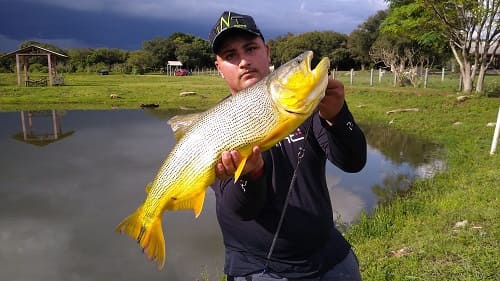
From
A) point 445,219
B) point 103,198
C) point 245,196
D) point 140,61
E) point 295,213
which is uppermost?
point 140,61

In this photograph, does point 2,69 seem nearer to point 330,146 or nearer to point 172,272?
point 172,272

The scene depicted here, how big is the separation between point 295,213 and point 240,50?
3.40 ft

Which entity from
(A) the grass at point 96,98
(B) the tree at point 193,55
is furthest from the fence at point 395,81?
(B) the tree at point 193,55

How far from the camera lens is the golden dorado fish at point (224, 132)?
2.02 metres

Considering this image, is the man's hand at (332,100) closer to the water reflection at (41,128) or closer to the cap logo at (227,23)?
the cap logo at (227,23)

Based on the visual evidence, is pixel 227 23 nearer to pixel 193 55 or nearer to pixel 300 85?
pixel 300 85

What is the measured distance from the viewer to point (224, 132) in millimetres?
2205

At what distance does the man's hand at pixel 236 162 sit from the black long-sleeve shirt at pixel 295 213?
140mm

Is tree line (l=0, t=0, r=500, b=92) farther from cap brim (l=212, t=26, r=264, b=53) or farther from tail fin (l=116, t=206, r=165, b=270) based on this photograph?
tail fin (l=116, t=206, r=165, b=270)

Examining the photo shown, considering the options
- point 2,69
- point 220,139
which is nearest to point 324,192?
point 220,139

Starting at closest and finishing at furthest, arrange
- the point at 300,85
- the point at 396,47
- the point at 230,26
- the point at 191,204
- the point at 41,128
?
the point at 300,85 < the point at 191,204 < the point at 230,26 < the point at 41,128 < the point at 396,47

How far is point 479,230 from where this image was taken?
19.5ft

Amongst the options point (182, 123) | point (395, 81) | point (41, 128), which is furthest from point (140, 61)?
point (182, 123)

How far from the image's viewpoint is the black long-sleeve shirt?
94.8 inches
